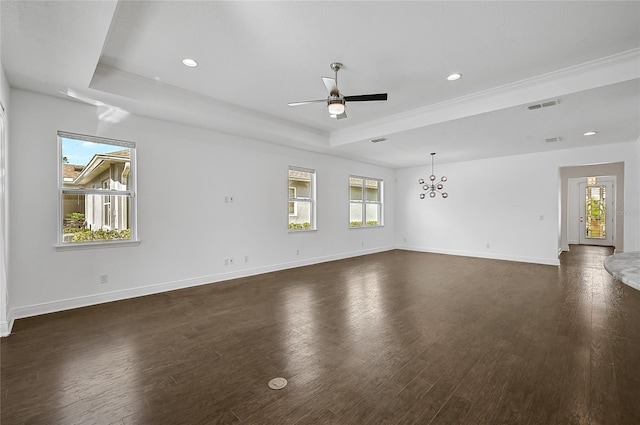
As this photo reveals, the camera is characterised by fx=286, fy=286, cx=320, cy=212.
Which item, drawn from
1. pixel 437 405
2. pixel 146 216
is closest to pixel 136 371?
pixel 437 405

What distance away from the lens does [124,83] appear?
3.76 meters

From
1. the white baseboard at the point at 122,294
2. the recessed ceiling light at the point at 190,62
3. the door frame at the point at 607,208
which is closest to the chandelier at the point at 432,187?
the white baseboard at the point at 122,294

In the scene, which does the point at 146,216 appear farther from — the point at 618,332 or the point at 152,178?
the point at 618,332

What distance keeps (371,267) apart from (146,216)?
15.4 ft

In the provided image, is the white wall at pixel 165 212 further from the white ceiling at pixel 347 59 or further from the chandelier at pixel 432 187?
the chandelier at pixel 432 187

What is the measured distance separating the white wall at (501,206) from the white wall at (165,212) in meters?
3.46

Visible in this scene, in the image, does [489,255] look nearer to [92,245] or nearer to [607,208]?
[607,208]

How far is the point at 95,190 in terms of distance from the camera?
13.6ft

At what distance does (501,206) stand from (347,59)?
22.0ft

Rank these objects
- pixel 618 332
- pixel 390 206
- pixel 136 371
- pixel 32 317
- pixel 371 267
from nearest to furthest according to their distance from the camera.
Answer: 1. pixel 136 371
2. pixel 618 332
3. pixel 32 317
4. pixel 371 267
5. pixel 390 206

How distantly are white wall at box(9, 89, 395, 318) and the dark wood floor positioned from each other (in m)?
0.42

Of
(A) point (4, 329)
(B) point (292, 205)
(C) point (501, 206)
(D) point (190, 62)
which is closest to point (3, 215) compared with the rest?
(A) point (4, 329)

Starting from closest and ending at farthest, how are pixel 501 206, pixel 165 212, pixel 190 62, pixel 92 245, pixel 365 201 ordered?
pixel 190 62 → pixel 92 245 → pixel 165 212 → pixel 501 206 → pixel 365 201

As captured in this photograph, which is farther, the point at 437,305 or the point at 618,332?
the point at 437,305
